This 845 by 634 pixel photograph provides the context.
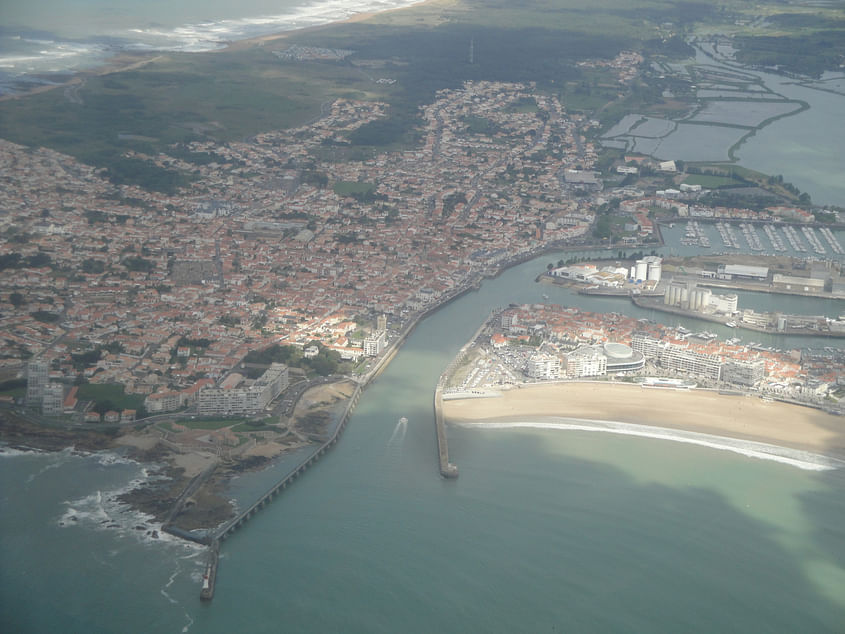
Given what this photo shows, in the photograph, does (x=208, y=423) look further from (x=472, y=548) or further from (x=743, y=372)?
(x=743, y=372)

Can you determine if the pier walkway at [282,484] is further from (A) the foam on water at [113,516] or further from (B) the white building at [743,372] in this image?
(B) the white building at [743,372]

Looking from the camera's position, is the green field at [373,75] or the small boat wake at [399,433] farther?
the green field at [373,75]

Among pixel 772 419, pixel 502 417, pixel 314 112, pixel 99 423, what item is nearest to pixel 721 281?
pixel 772 419

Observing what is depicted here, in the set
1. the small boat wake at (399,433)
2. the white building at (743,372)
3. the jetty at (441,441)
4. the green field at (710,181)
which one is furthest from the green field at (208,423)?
the green field at (710,181)

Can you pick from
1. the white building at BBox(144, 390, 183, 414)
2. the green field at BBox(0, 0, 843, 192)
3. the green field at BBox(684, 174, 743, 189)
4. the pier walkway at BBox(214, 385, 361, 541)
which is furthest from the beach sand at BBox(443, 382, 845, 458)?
the green field at BBox(684, 174, 743, 189)

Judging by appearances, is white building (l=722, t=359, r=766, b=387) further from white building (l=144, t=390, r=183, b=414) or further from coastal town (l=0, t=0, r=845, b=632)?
white building (l=144, t=390, r=183, b=414)

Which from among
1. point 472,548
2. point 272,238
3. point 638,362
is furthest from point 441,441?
point 272,238

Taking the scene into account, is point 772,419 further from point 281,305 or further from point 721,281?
point 281,305
